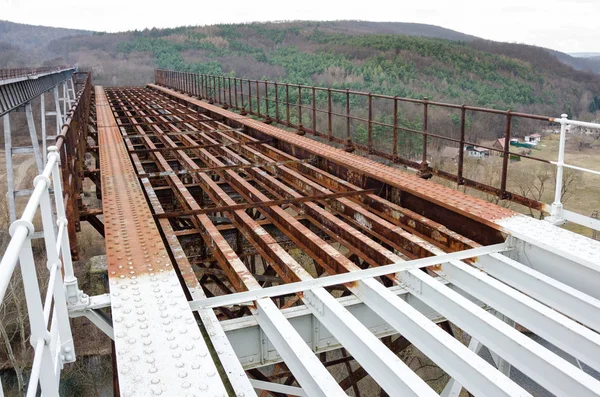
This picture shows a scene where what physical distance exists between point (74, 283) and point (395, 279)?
7.45 ft

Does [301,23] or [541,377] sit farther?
[301,23]

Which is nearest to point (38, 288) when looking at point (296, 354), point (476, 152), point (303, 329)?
point (296, 354)

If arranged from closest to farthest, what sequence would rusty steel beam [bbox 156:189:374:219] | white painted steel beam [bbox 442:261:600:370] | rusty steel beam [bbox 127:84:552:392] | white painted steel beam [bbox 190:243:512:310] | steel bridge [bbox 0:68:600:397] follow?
steel bridge [bbox 0:68:600:397]
white painted steel beam [bbox 442:261:600:370]
white painted steel beam [bbox 190:243:512:310]
rusty steel beam [bbox 127:84:552:392]
rusty steel beam [bbox 156:189:374:219]

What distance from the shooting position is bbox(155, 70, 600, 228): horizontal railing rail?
6.62 meters

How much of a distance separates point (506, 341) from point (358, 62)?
106 m

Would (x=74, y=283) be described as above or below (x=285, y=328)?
above

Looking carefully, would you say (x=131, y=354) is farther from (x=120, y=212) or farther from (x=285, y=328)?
(x=120, y=212)

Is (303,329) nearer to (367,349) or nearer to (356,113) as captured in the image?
(367,349)

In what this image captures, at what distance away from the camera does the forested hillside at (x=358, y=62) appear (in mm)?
82938

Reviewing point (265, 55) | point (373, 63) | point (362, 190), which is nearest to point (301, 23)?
point (265, 55)

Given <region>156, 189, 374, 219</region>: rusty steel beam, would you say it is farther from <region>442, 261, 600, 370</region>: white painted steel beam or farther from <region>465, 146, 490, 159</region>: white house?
<region>465, 146, 490, 159</region>: white house

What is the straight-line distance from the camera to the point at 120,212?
5.25 metres

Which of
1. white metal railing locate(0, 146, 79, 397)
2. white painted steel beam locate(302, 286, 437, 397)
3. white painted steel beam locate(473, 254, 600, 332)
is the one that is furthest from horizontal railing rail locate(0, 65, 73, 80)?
white painted steel beam locate(473, 254, 600, 332)

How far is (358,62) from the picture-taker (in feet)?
345
